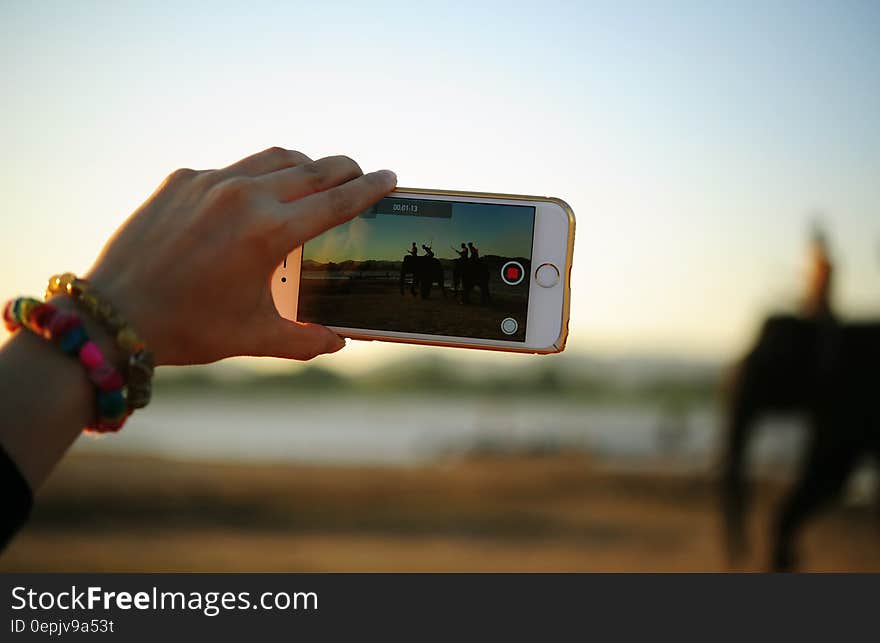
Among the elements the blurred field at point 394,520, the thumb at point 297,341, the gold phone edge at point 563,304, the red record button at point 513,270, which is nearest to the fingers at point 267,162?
the thumb at point 297,341

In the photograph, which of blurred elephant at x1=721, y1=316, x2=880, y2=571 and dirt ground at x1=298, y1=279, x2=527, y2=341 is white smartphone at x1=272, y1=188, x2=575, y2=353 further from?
blurred elephant at x1=721, y1=316, x2=880, y2=571

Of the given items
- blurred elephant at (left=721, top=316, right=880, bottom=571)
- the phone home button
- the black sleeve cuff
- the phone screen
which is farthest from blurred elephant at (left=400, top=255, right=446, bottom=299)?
blurred elephant at (left=721, top=316, right=880, bottom=571)

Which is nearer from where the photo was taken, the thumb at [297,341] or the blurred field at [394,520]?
the thumb at [297,341]

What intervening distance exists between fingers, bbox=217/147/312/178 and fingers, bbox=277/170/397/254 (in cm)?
4

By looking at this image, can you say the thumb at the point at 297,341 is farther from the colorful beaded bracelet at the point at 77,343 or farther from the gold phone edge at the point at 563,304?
the colorful beaded bracelet at the point at 77,343

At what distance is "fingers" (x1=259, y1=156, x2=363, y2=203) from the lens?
64 centimetres

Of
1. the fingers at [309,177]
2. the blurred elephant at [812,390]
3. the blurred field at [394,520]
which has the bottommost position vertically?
the blurred field at [394,520]

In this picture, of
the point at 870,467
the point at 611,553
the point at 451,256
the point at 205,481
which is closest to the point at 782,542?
the point at 870,467

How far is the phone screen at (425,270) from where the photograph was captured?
3.18 feet

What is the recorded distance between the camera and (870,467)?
4082mm

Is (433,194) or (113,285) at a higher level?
(433,194)

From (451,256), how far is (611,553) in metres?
5.13

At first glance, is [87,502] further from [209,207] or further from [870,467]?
[209,207]

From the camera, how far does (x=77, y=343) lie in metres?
0.47
